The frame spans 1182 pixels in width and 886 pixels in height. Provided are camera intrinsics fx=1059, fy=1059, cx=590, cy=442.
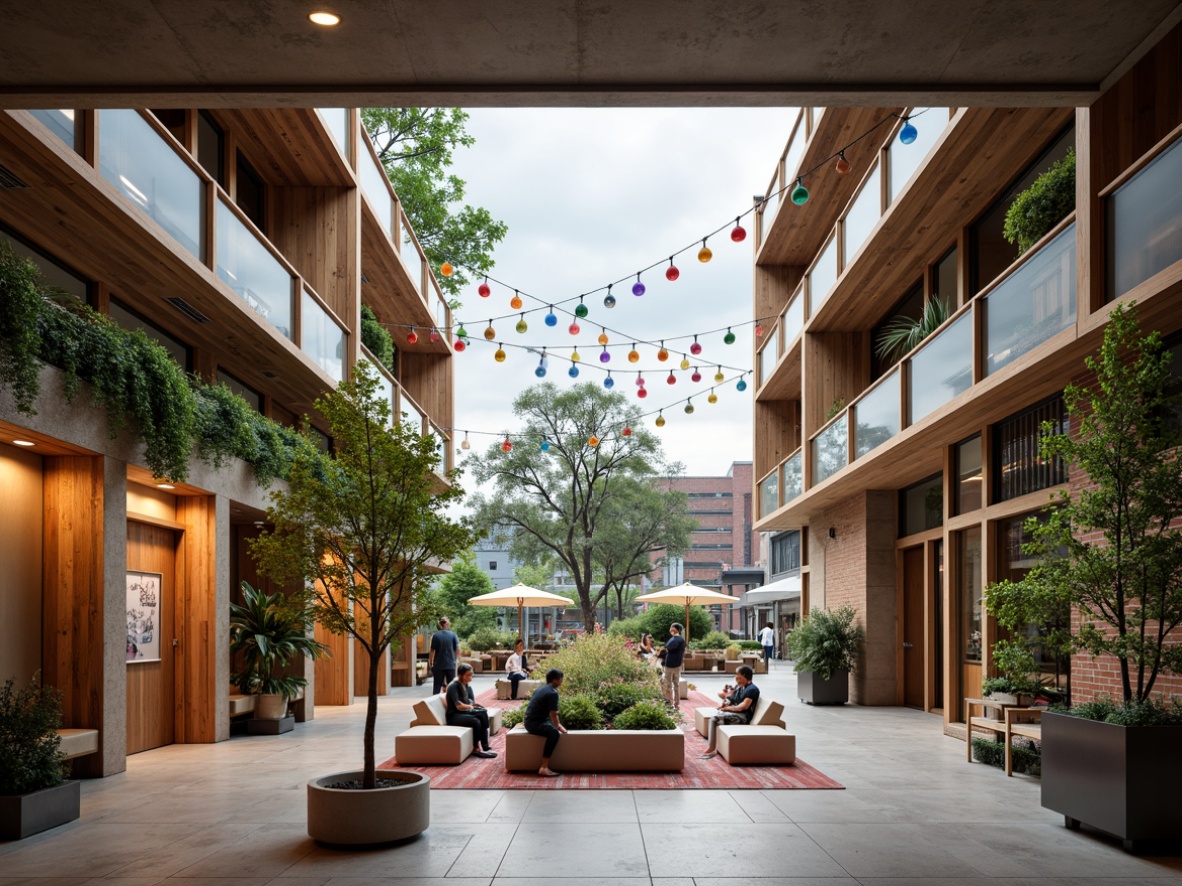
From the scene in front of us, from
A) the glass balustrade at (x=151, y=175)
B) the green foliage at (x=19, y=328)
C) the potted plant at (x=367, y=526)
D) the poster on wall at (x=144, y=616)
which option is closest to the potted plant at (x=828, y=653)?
the poster on wall at (x=144, y=616)

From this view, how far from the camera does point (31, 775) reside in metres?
8.23

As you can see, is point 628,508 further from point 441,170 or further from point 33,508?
point 33,508

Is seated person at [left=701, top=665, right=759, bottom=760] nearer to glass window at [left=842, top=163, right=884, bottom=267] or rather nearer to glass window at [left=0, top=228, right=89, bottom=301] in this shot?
glass window at [left=842, top=163, right=884, bottom=267]

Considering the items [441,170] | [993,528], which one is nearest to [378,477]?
[993,528]

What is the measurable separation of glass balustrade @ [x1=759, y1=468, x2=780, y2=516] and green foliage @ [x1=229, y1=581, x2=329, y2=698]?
12.8 m

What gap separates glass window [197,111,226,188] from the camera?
1513 cm

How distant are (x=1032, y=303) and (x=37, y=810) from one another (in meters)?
10.2

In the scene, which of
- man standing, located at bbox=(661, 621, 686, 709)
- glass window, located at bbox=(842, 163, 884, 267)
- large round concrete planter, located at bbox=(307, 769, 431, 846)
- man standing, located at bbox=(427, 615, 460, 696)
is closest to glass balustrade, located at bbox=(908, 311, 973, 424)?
glass window, located at bbox=(842, 163, 884, 267)

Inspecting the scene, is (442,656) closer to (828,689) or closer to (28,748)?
(828,689)

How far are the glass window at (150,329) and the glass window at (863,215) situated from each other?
1016 centimetres

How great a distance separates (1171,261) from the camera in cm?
834

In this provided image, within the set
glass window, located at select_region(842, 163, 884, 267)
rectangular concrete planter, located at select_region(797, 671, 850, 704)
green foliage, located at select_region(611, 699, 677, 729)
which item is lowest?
rectangular concrete planter, located at select_region(797, 671, 850, 704)

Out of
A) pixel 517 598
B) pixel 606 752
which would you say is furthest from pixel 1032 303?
pixel 517 598

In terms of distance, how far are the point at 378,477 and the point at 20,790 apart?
3.61 m
